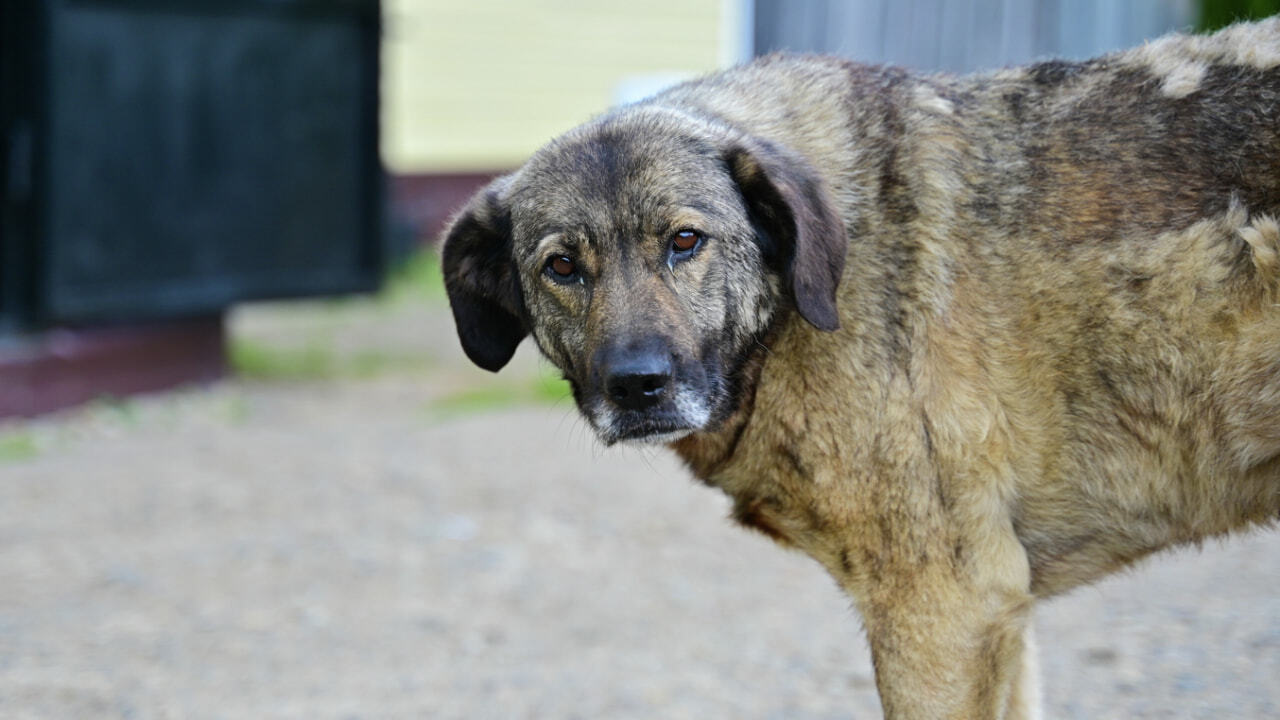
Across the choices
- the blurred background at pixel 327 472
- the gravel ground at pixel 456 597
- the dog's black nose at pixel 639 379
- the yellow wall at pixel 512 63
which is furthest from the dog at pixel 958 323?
the yellow wall at pixel 512 63

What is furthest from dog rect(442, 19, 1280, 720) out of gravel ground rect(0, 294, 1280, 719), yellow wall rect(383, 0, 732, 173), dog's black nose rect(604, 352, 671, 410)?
yellow wall rect(383, 0, 732, 173)

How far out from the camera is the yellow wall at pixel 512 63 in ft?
49.1

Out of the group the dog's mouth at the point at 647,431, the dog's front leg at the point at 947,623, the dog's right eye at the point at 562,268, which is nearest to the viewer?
the dog's front leg at the point at 947,623

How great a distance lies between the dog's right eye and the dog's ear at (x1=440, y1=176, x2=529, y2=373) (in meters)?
0.23

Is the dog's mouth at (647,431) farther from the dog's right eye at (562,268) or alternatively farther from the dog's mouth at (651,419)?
the dog's right eye at (562,268)

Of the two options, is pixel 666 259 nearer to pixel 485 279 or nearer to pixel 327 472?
pixel 485 279

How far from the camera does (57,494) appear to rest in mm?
6840

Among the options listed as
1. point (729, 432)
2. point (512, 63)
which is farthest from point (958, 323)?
point (512, 63)

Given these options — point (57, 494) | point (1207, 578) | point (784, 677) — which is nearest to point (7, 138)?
point (57, 494)

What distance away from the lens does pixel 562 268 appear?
327 cm

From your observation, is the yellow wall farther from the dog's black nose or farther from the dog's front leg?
the dog's front leg

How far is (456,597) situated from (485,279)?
2.30m

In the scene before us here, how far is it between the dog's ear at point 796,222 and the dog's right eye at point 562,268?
1.45 feet

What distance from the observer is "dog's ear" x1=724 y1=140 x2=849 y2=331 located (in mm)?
3070
